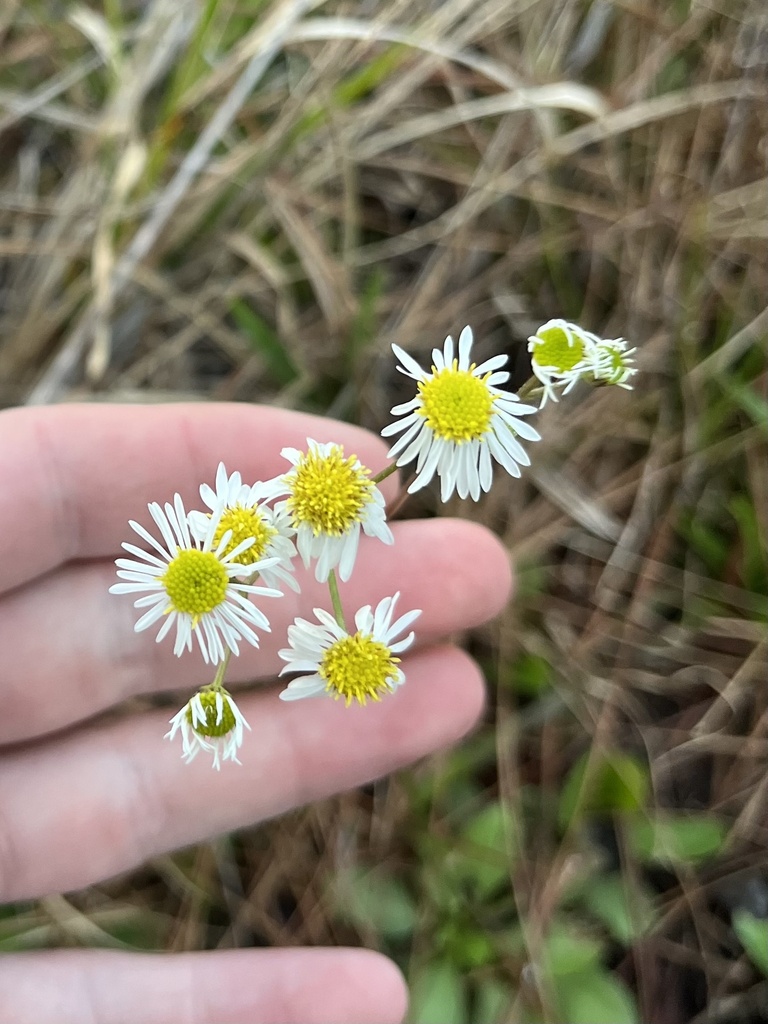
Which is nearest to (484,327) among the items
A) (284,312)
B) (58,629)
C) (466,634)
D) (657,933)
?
(284,312)

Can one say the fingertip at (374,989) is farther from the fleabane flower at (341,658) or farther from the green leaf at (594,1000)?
the fleabane flower at (341,658)

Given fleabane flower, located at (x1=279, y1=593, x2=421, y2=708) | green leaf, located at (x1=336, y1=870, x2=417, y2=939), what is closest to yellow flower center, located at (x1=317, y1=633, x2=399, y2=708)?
fleabane flower, located at (x1=279, y1=593, x2=421, y2=708)

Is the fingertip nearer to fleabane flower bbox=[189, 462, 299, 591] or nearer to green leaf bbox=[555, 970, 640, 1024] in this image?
green leaf bbox=[555, 970, 640, 1024]

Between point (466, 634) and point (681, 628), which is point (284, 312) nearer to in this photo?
point (466, 634)

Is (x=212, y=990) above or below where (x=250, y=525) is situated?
below

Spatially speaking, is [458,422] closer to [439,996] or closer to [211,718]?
[211,718]

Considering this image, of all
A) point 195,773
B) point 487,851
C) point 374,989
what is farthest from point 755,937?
point 195,773

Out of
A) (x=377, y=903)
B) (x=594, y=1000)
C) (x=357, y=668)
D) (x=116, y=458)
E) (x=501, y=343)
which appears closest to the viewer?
(x=357, y=668)
